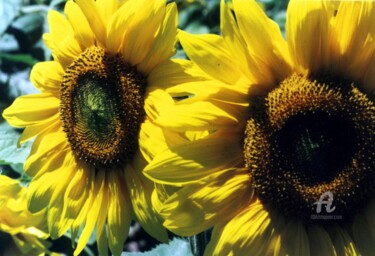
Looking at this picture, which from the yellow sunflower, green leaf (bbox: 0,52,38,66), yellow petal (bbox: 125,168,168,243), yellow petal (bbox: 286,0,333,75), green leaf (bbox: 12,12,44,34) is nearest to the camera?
yellow petal (bbox: 286,0,333,75)

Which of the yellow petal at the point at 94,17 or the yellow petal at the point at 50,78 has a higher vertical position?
the yellow petal at the point at 94,17

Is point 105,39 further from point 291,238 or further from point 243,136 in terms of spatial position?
point 291,238

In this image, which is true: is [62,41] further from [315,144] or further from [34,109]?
[315,144]

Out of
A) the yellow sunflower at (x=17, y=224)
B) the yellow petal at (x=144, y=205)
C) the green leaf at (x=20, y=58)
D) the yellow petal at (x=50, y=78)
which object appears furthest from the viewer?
the green leaf at (x=20, y=58)

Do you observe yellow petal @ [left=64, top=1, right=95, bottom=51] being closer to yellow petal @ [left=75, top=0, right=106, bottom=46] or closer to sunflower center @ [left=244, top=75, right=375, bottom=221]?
yellow petal @ [left=75, top=0, right=106, bottom=46]

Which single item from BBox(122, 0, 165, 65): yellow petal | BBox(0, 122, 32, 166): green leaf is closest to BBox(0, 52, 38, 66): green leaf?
BBox(0, 122, 32, 166): green leaf

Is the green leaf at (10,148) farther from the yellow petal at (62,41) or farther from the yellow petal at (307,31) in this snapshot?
the yellow petal at (307,31)

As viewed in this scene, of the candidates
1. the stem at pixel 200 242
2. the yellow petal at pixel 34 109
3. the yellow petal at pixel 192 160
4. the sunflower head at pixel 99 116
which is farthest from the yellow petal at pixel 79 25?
the stem at pixel 200 242
